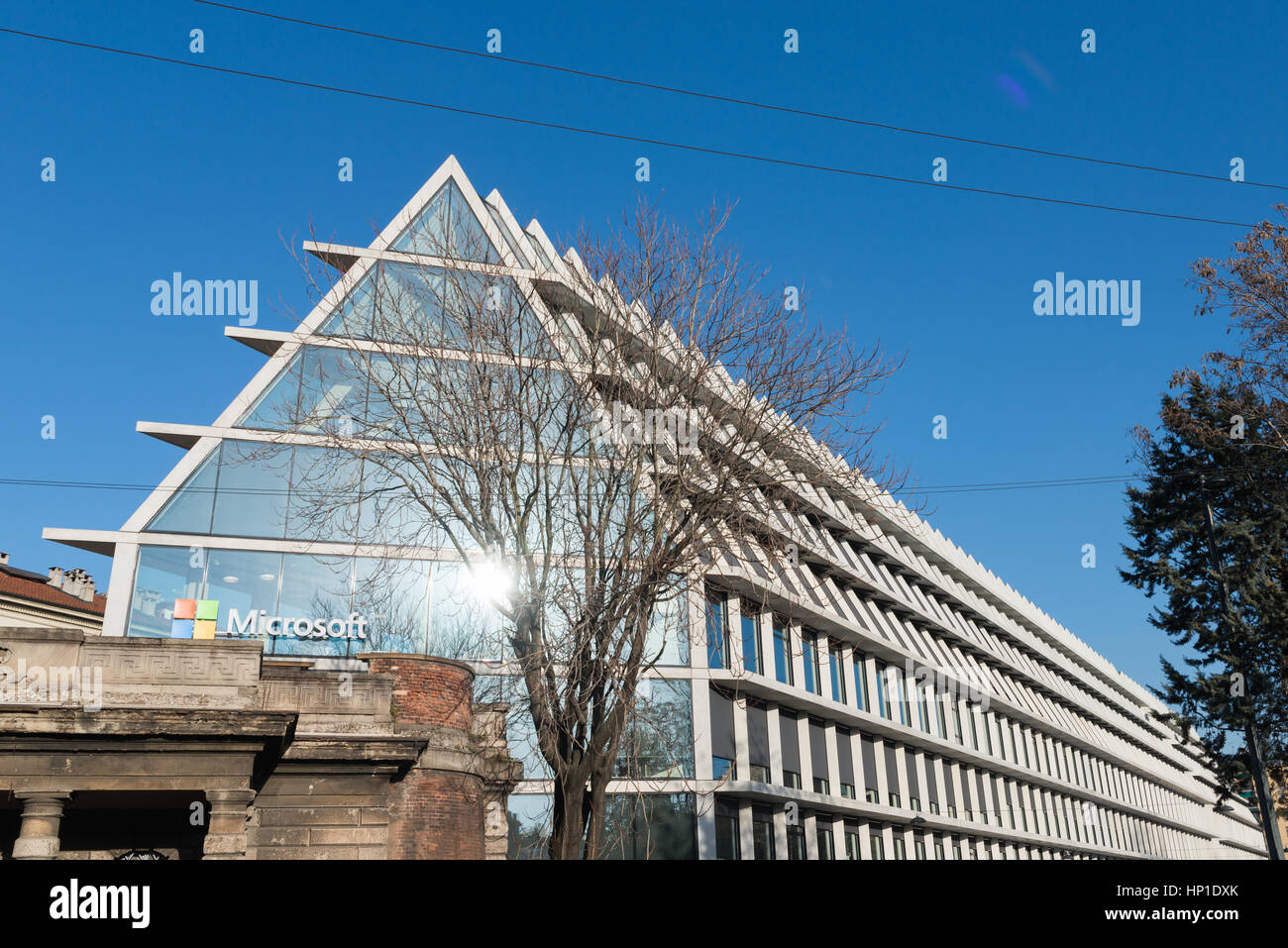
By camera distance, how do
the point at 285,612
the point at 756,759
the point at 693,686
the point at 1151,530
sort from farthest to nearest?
the point at 1151,530
the point at 756,759
the point at 693,686
the point at 285,612

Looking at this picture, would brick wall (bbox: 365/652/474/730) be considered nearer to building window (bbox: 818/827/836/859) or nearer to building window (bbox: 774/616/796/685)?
building window (bbox: 774/616/796/685)

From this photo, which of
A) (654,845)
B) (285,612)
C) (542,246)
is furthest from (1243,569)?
(285,612)

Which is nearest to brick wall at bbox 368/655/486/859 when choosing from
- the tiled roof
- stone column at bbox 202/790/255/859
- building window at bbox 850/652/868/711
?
stone column at bbox 202/790/255/859

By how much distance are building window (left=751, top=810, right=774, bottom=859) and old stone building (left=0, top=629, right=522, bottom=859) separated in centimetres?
1430

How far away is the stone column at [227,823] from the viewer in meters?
15.5

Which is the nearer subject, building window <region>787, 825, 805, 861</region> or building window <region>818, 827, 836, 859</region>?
building window <region>787, 825, 805, 861</region>

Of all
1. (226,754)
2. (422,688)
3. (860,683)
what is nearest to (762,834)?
(860,683)

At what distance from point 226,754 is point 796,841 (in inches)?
995

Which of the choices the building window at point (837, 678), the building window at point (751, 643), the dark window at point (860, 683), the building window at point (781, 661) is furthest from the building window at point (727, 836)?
the dark window at point (860, 683)

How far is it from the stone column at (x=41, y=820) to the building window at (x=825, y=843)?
95.7 feet

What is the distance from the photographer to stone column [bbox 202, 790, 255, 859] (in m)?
15.5
